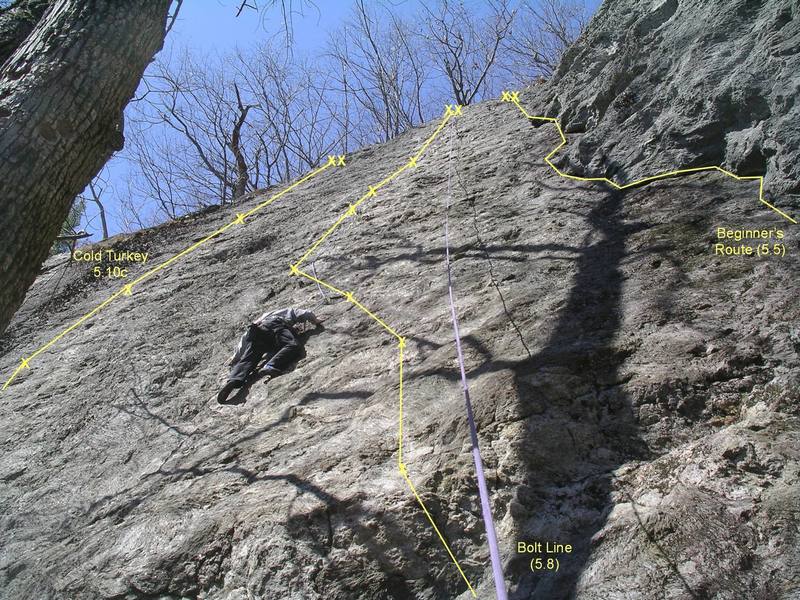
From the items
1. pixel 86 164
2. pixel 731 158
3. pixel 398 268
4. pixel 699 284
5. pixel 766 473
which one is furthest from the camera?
pixel 398 268

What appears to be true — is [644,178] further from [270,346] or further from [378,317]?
[270,346]

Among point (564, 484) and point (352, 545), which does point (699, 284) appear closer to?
point (564, 484)

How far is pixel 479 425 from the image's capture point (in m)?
2.77

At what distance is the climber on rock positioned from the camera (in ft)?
13.6

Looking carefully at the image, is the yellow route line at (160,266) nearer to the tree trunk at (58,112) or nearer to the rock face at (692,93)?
the rock face at (692,93)

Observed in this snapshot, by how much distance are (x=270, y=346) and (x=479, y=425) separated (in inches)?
85.4

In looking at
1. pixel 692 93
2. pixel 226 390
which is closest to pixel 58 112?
pixel 226 390

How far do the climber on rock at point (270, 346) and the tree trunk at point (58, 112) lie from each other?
6.67 feet

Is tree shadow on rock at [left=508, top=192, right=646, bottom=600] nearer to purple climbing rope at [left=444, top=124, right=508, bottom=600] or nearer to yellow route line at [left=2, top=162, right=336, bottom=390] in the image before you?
purple climbing rope at [left=444, top=124, right=508, bottom=600]

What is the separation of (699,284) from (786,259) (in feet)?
1.36

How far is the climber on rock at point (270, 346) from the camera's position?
4.13 metres

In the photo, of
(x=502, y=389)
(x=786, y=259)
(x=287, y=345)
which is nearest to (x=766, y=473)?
(x=502, y=389)

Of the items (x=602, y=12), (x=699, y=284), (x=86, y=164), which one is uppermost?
(x=602, y=12)

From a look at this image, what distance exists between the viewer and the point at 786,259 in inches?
116
